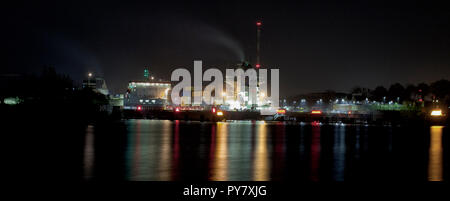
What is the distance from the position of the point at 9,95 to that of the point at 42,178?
66.0m

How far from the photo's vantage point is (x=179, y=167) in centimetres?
1695

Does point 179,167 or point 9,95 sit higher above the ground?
point 9,95

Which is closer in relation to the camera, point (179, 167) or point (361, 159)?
point (179, 167)

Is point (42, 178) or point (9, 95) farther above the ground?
point (9, 95)
